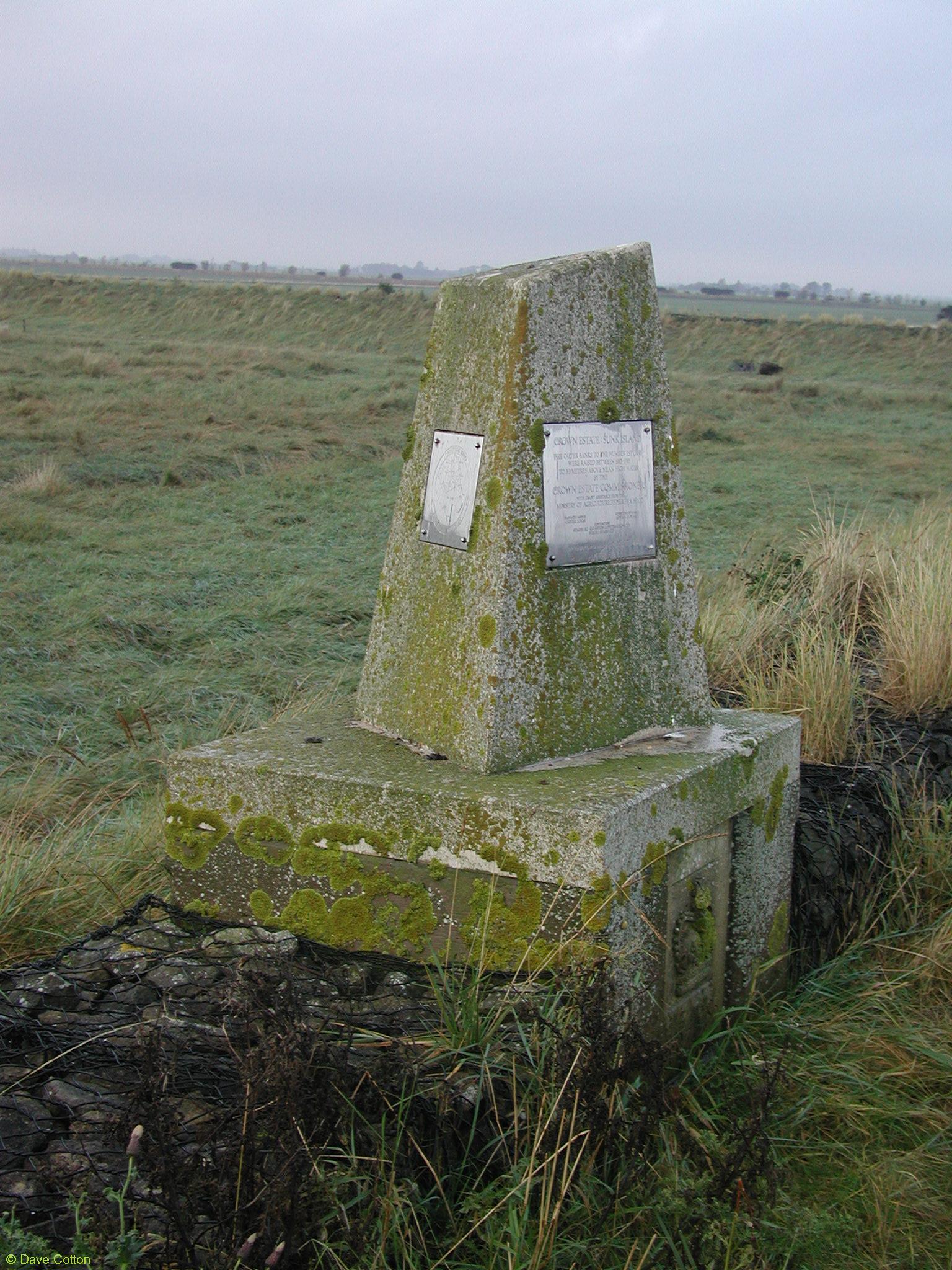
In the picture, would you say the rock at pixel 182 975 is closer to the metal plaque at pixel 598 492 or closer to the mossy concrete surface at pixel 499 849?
the mossy concrete surface at pixel 499 849

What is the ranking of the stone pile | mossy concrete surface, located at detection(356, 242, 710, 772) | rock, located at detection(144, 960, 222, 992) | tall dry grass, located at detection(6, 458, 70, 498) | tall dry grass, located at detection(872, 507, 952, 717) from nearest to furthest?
the stone pile → rock, located at detection(144, 960, 222, 992) → mossy concrete surface, located at detection(356, 242, 710, 772) → tall dry grass, located at detection(872, 507, 952, 717) → tall dry grass, located at detection(6, 458, 70, 498)

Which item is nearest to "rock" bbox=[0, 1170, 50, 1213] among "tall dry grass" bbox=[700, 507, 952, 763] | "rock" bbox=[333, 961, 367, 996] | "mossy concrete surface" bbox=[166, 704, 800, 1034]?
"rock" bbox=[333, 961, 367, 996]

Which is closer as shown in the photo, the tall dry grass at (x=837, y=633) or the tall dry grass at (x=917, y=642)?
the tall dry grass at (x=837, y=633)

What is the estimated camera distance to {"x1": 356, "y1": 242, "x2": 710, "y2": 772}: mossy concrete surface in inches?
112

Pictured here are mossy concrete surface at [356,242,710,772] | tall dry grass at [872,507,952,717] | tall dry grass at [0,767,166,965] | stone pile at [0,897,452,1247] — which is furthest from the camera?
tall dry grass at [872,507,952,717]

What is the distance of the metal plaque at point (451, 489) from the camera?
292 centimetres

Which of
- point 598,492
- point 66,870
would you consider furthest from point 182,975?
point 598,492

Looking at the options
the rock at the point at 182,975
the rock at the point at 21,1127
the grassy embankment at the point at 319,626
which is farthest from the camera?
the rock at the point at 182,975

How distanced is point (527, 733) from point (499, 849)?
0.38 metres

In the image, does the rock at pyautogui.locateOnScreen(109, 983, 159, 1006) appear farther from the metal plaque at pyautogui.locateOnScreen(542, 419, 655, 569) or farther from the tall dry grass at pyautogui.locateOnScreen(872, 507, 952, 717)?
the tall dry grass at pyautogui.locateOnScreen(872, 507, 952, 717)

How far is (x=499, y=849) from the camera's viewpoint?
262 centimetres

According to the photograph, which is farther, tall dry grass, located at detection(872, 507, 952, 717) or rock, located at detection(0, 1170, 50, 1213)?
tall dry grass, located at detection(872, 507, 952, 717)

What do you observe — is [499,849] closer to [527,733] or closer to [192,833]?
[527,733]

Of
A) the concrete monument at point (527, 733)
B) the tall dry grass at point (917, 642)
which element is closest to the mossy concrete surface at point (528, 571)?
the concrete monument at point (527, 733)
